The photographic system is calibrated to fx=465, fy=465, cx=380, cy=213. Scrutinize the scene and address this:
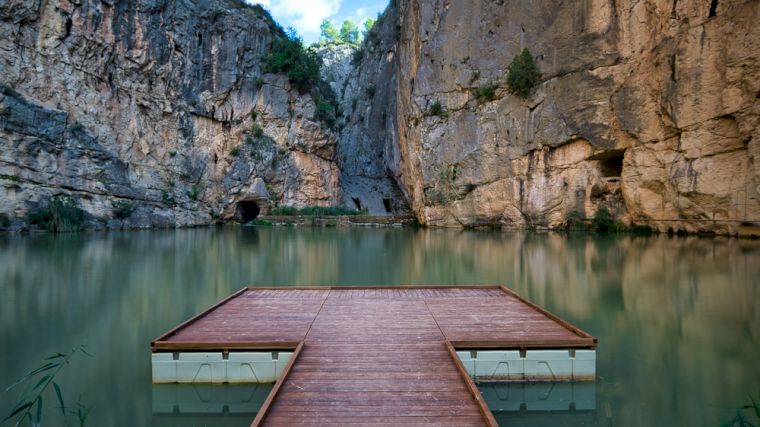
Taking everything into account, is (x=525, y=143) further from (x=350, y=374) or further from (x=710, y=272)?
(x=350, y=374)

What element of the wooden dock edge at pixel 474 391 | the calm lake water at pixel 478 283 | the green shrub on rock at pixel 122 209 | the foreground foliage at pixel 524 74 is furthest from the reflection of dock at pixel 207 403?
the green shrub on rock at pixel 122 209

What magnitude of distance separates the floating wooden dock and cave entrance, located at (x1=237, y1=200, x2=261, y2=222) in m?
36.6

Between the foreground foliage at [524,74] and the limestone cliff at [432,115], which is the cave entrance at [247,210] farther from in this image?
the foreground foliage at [524,74]

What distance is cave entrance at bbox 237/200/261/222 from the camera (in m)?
42.6

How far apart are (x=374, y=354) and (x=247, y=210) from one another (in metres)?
41.9

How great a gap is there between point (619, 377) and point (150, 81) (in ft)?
129

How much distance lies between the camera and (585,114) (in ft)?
86.6

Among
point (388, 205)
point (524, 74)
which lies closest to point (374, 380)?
point (524, 74)

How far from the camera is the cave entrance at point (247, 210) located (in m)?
42.6

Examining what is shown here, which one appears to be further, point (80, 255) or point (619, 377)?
point (80, 255)

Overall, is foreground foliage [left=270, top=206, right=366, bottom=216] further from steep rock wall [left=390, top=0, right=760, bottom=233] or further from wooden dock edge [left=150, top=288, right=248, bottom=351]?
wooden dock edge [left=150, top=288, right=248, bottom=351]

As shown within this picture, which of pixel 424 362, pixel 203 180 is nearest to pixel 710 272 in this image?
pixel 424 362

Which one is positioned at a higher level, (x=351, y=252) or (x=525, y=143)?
(x=525, y=143)

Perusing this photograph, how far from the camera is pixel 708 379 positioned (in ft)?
17.2
